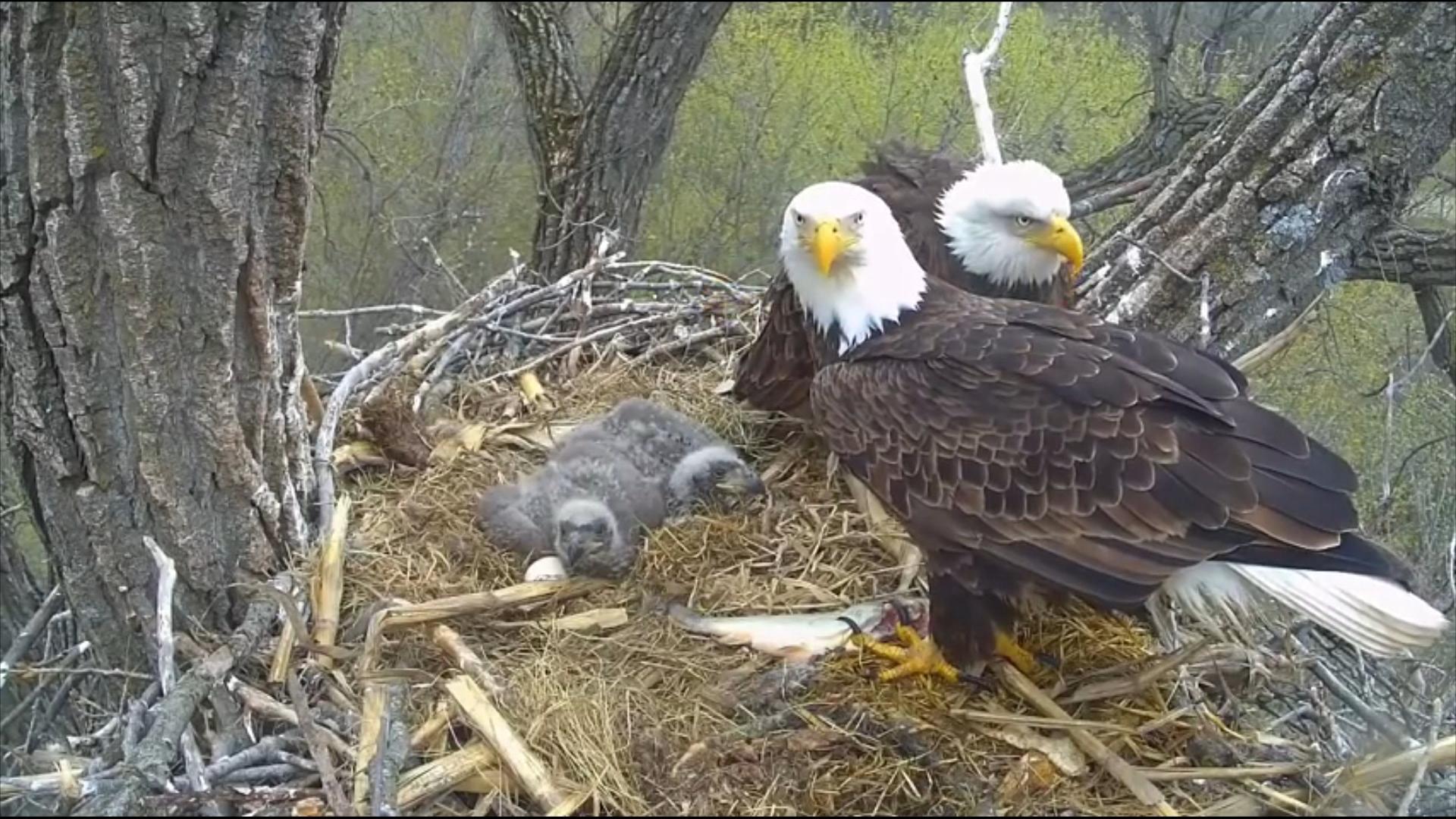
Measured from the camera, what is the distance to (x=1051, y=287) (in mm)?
3943

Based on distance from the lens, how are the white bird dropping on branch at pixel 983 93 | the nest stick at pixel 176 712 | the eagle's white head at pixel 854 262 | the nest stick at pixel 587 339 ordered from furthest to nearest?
the nest stick at pixel 587 339
the white bird dropping on branch at pixel 983 93
the eagle's white head at pixel 854 262
the nest stick at pixel 176 712

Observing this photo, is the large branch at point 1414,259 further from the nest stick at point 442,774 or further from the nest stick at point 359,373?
the nest stick at point 442,774

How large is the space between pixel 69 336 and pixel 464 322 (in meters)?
2.04

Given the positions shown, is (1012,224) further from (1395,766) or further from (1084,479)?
(1395,766)

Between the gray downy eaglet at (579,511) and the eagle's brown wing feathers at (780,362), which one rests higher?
the eagle's brown wing feathers at (780,362)

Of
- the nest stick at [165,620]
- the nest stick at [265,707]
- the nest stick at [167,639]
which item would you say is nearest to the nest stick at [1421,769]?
the nest stick at [265,707]

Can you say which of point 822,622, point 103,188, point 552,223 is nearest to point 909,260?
point 822,622

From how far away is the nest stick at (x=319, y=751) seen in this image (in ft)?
8.09

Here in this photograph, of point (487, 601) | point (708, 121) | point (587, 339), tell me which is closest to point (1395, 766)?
point (487, 601)

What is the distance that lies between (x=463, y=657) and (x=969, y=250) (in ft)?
6.34

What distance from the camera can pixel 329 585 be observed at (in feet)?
10.2

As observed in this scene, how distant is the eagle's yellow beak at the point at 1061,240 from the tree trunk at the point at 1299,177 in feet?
0.66

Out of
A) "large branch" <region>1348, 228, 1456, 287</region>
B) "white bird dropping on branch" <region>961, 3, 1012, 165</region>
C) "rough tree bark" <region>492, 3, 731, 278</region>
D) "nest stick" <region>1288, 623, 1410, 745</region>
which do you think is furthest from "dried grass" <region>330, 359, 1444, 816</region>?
"rough tree bark" <region>492, 3, 731, 278</region>

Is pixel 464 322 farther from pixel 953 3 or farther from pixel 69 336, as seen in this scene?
pixel 953 3
